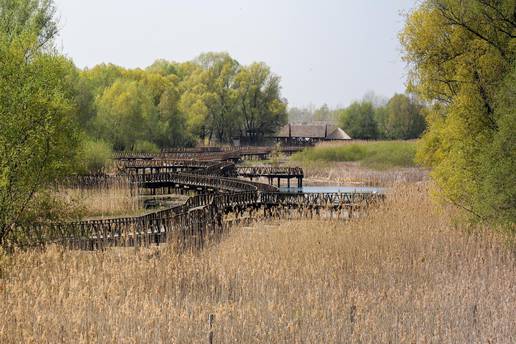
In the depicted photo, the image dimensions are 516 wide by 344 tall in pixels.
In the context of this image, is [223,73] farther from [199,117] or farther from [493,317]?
[493,317]

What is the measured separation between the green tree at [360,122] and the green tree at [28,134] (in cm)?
9064

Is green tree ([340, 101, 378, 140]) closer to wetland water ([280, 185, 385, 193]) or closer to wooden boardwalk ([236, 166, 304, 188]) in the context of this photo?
wooden boardwalk ([236, 166, 304, 188])

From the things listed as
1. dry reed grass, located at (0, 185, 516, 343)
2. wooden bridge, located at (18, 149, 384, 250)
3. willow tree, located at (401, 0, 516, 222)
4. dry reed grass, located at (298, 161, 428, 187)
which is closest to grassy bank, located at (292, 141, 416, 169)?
dry reed grass, located at (298, 161, 428, 187)

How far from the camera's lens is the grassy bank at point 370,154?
62.2 m

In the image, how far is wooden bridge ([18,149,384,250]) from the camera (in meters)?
18.1

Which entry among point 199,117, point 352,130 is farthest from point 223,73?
point 352,130

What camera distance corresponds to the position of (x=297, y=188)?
52375 millimetres

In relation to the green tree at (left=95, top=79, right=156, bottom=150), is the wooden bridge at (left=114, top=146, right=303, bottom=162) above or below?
below

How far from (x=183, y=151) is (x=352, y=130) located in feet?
144

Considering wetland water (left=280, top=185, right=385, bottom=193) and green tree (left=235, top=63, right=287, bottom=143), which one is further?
green tree (left=235, top=63, right=287, bottom=143)

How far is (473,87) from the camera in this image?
19.0 m

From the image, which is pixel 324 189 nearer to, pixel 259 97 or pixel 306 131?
pixel 259 97

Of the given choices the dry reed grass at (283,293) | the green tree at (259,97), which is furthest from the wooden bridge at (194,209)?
the green tree at (259,97)

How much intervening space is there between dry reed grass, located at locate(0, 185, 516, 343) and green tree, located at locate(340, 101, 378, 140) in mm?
91121
